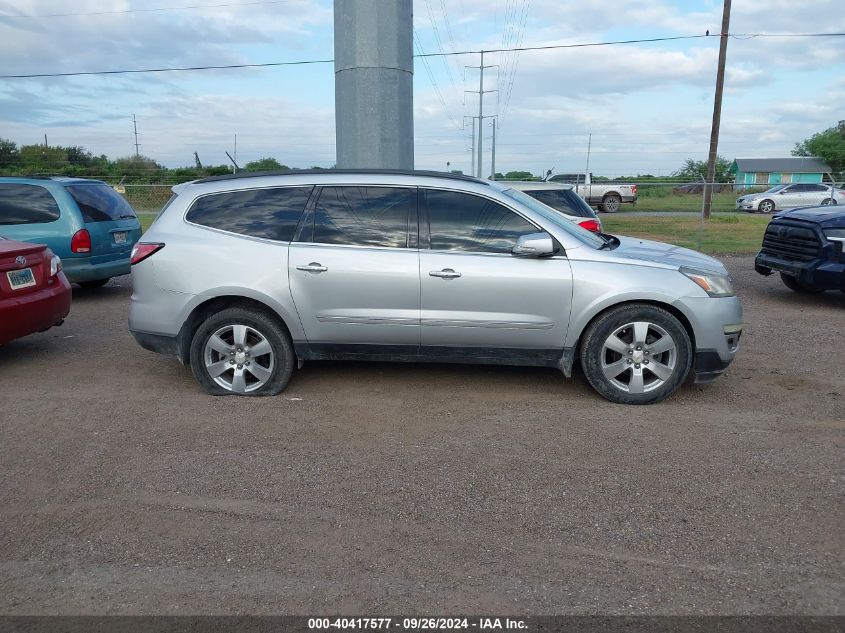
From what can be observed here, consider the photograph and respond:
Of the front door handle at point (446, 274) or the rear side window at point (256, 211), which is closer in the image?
the front door handle at point (446, 274)

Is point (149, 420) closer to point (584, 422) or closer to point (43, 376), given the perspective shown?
point (43, 376)

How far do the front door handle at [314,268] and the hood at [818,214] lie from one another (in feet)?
23.2

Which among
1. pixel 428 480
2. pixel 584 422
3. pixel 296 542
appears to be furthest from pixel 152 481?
pixel 584 422

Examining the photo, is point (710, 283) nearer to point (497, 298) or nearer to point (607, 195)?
point (497, 298)

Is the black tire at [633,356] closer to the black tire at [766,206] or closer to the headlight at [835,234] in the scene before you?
the headlight at [835,234]

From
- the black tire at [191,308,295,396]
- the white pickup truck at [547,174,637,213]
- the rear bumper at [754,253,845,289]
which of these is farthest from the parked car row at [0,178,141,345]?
the white pickup truck at [547,174,637,213]

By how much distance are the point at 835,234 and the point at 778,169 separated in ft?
237

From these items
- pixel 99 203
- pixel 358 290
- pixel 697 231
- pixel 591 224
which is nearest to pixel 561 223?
pixel 358 290

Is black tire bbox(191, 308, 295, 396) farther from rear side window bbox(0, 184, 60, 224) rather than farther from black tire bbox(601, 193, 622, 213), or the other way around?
black tire bbox(601, 193, 622, 213)

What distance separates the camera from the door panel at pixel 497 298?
18.0ft

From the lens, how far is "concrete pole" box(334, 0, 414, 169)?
10.8m

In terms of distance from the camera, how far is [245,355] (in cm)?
578

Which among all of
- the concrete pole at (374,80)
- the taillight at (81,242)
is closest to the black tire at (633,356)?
the concrete pole at (374,80)

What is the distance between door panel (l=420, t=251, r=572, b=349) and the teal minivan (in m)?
6.37
